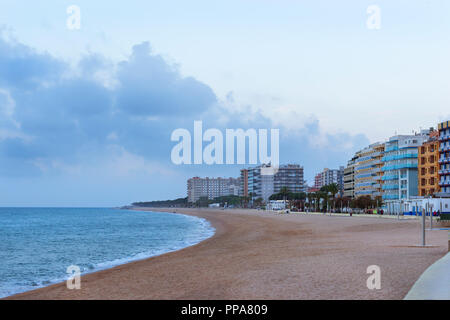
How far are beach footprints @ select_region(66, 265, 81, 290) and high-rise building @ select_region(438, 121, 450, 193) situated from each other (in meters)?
69.1

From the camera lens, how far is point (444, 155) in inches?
3145

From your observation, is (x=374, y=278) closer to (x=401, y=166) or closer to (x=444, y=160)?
(x=444, y=160)

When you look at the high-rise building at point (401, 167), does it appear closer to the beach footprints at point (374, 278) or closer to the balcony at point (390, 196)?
the balcony at point (390, 196)

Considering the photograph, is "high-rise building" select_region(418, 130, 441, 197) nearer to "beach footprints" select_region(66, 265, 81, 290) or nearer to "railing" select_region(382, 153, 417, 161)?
"railing" select_region(382, 153, 417, 161)

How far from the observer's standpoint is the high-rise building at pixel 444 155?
78750 millimetres

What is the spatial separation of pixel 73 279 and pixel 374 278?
1059cm

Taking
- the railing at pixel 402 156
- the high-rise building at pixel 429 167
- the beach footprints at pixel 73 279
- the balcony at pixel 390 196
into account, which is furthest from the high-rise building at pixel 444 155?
the beach footprints at pixel 73 279

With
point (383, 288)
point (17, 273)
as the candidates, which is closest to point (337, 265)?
point (383, 288)

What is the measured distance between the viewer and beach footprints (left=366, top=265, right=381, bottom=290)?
440 inches

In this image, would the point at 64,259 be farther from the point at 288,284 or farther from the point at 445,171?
the point at 445,171

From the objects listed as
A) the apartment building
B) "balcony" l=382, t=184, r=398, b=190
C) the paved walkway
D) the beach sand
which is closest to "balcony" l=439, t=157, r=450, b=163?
"balcony" l=382, t=184, r=398, b=190

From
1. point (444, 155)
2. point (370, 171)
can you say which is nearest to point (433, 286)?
point (444, 155)

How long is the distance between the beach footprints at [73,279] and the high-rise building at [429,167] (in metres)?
71.8

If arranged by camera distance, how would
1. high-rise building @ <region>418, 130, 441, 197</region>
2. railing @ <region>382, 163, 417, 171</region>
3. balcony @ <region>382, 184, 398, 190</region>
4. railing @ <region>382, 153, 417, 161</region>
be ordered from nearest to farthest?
high-rise building @ <region>418, 130, 441, 197</region> < railing @ <region>382, 163, 417, 171</region> < railing @ <region>382, 153, 417, 161</region> < balcony @ <region>382, 184, 398, 190</region>
